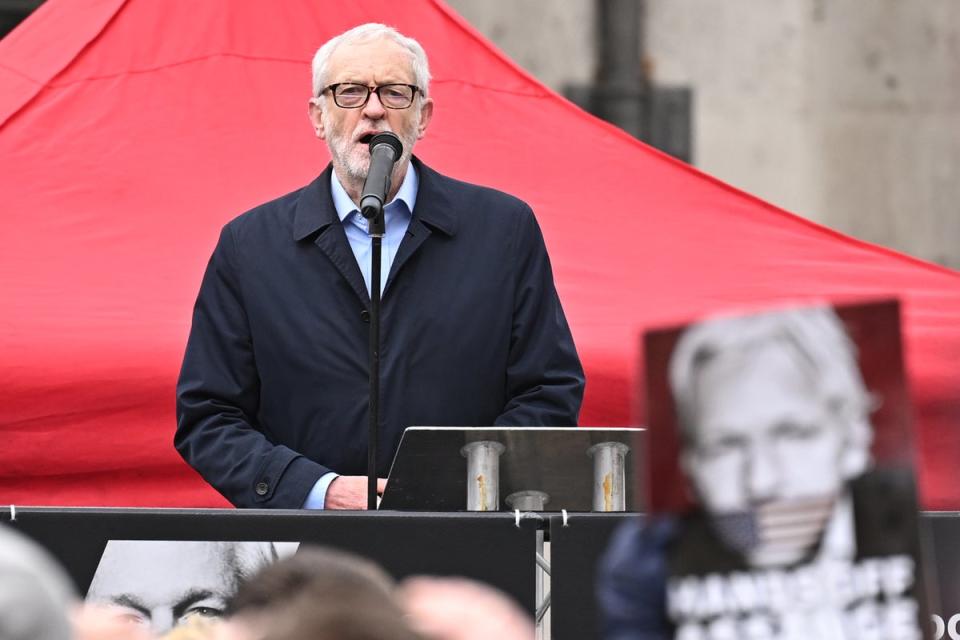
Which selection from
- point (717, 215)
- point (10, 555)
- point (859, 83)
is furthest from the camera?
point (859, 83)

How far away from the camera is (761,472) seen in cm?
133

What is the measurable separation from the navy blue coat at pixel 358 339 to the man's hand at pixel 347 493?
0.62 feet

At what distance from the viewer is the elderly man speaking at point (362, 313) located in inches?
139

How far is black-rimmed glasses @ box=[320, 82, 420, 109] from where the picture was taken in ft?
11.8

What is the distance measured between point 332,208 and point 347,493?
0.68 m

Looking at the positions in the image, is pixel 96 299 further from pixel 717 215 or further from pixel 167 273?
pixel 717 215

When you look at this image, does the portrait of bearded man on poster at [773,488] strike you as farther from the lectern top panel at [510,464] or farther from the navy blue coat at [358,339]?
the navy blue coat at [358,339]

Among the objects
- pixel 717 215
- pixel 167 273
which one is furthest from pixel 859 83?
pixel 167 273

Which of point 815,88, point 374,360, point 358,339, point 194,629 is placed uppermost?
point 815,88

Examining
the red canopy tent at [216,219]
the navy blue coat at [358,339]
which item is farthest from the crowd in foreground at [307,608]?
the red canopy tent at [216,219]

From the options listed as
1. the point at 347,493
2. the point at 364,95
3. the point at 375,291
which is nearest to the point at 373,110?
the point at 364,95

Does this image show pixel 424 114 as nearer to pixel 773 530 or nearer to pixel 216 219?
pixel 216 219

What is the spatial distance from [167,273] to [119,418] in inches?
18.6

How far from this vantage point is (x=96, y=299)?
15.7ft
